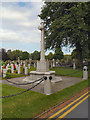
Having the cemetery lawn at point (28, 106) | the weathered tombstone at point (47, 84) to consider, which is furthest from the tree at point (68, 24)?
the cemetery lawn at point (28, 106)

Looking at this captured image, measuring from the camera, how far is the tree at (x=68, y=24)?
696 inches

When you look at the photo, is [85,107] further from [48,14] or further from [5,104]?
[48,14]

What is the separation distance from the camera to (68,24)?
719 inches

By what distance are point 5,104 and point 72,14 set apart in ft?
59.8

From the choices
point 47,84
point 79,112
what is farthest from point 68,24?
point 79,112

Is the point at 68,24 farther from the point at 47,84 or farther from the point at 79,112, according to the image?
the point at 79,112

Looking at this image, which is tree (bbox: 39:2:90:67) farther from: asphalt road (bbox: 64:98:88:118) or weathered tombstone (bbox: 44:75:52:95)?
asphalt road (bbox: 64:98:88:118)

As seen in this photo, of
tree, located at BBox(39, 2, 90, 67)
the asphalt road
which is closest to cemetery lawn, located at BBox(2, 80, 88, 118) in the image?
the asphalt road

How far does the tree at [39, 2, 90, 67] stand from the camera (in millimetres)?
17688

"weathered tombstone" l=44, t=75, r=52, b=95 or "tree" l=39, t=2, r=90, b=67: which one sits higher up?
"tree" l=39, t=2, r=90, b=67

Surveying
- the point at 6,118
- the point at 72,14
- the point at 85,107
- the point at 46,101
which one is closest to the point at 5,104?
the point at 6,118

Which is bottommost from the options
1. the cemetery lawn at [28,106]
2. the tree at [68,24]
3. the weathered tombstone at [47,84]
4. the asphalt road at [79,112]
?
the asphalt road at [79,112]

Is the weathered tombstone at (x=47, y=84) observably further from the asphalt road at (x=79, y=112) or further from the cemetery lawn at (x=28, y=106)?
the asphalt road at (x=79, y=112)

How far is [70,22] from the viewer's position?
706 inches
